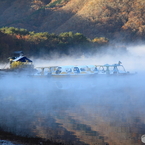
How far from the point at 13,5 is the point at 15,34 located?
12106 cm

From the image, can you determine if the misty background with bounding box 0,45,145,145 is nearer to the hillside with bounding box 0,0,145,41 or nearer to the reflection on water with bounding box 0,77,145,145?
the reflection on water with bounding box 0,77,145,145

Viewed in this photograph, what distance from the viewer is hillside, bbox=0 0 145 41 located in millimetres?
128750

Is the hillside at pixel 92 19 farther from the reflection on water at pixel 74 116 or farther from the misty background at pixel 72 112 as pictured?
the reflection on water at pixel 74 116

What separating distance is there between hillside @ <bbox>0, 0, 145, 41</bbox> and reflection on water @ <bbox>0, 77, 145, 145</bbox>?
92.1 meters

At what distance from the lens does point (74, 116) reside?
21.8 meters

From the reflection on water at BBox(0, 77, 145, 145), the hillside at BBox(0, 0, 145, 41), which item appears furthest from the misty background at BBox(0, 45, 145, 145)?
the hillside at BBox(0, 0, 145, 41)

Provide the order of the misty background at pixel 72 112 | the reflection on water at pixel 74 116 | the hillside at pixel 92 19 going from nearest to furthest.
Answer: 1. the reflection on water at pixel 74 116
2. the misty background at pixel 72 112
3. the hillside at pixel 92 19

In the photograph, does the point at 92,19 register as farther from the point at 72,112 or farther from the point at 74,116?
the point at 74,116

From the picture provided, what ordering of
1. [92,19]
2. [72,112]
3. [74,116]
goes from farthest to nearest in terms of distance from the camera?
[92,19], [72,112], [74,116]

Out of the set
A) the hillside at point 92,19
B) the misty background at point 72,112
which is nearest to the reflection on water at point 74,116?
the misty background at point 72,112

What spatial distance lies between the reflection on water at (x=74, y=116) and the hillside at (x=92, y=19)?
92.1 metres

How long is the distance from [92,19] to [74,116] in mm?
117516

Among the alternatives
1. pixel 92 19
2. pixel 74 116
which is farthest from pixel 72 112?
pixel 92 19

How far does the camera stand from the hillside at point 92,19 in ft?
422
